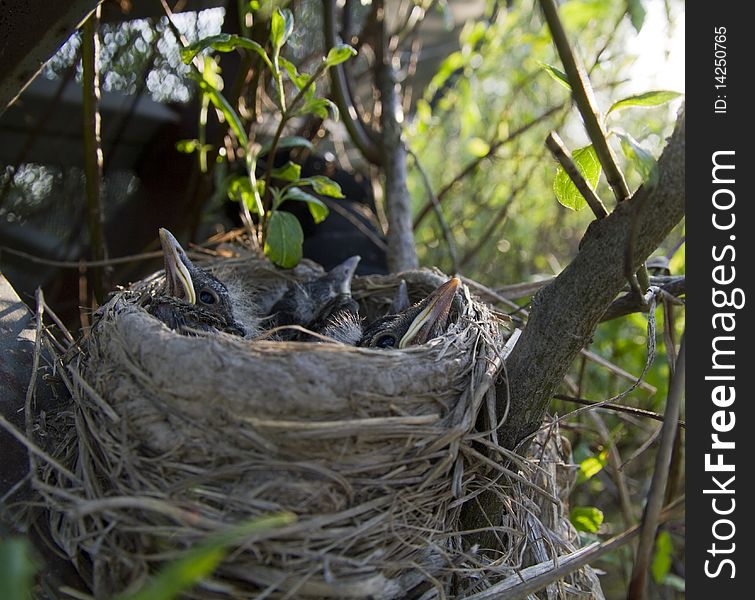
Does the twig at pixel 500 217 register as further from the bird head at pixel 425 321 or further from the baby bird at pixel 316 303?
the bird head at pixel 425 321

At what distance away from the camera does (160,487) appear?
0.73 m

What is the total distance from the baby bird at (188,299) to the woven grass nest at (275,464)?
0.71ft

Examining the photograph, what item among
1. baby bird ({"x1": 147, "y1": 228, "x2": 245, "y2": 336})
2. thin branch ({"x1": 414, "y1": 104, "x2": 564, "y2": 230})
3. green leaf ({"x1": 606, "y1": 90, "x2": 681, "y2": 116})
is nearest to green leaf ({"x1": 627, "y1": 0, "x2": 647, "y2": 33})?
green leaf ({"x1": 606, "y1": 90, "x2": 681, "y2": 116})

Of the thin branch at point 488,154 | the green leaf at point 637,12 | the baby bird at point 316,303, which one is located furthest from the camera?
the thin branch at point 488,154

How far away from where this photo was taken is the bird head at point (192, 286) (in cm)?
117

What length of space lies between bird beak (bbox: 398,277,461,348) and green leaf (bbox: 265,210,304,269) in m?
0.28

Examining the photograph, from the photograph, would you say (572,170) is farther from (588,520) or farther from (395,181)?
(395,181)

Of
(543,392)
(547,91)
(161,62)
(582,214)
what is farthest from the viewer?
(582,214)

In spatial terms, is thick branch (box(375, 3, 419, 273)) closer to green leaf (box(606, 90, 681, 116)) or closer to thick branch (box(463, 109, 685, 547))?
thick branch (box(463, 109, 685, 547))

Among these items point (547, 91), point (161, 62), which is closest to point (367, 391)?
point (161, 62)

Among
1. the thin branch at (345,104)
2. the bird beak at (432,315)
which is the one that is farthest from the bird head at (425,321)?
the thin branch at (345,104)
